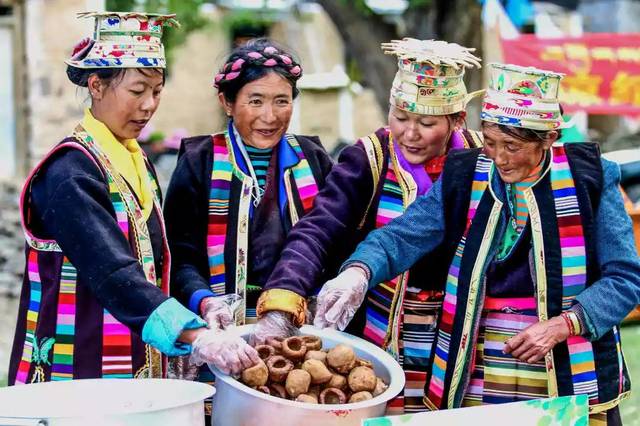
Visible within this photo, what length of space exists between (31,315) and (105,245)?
1.35 feet

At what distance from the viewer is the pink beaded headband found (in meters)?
3.23

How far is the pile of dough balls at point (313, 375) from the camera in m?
2.53

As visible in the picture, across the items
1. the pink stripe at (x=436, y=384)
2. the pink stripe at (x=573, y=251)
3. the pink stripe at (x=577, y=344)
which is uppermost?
the pink stripe at (x=573, y=251)

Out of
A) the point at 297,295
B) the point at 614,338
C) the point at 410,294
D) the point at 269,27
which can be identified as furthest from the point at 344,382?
the point at 269,27

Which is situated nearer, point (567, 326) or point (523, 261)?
point (567, 326)

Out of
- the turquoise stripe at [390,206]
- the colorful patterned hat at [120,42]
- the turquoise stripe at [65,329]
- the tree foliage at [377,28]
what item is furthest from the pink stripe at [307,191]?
the tree foliage at [377,28]

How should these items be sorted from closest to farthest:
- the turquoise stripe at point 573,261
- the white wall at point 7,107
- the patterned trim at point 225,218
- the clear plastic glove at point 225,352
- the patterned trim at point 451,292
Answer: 1. the clear plastic glove at point 225,352
2. the turquoise stripe at point 573,261
3. the patterned trim at point 451,292
4. the patterned trim at point 225,218
5. the white wall at point 7,107

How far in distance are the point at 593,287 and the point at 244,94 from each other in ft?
4.09

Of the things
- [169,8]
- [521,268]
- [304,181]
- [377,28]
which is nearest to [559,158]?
[521,268]

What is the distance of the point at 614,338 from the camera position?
2930 millimetres

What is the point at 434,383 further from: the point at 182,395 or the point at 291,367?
the point at 182,395

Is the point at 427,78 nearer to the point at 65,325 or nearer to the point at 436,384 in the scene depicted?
the point at 436,384

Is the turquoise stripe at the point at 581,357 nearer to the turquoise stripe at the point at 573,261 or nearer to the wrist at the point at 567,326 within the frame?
the wrist at the point at 567,326

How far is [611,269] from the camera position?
9.18 feet
